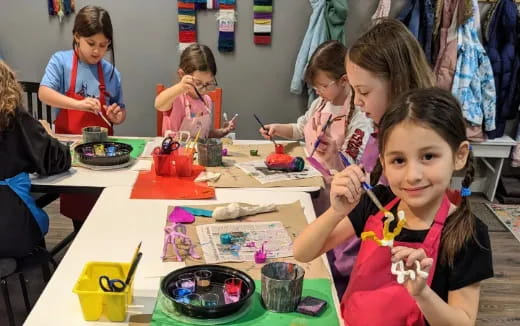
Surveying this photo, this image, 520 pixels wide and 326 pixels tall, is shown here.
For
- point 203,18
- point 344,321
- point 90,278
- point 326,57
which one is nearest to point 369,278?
point 344,321

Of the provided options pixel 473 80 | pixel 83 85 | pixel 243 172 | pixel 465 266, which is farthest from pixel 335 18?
pixel 465 266

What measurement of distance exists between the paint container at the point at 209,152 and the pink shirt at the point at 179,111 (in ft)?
1.41

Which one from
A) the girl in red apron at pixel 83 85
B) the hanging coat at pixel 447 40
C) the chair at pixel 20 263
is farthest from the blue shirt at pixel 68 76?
the hanging coat at pixel 447 40

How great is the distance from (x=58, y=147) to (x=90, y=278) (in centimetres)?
85

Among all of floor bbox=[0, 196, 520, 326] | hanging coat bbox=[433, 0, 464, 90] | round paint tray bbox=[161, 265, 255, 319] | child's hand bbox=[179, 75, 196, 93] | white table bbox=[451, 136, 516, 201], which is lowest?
floor bbox=[0, 196, 520, 326]

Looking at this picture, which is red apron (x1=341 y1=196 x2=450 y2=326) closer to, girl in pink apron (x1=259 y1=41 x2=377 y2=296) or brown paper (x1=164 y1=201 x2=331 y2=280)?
brown paper (x1=164 y1=201 x2=331 y2=280)

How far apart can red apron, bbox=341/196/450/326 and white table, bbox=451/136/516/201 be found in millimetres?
2798

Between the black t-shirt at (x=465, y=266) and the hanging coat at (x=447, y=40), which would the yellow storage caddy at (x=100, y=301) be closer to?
the black t-shirt at (x=465, y=266)

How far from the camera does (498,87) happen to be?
12.4 ft

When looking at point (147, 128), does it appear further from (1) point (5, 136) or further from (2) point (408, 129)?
(2) point (408, 129)

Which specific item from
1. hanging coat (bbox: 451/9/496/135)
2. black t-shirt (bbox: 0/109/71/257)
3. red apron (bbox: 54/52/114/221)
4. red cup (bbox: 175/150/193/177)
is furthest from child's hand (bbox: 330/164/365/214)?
hanging coat (bbox: 451/9/496/135)

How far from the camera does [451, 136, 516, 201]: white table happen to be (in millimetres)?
3826

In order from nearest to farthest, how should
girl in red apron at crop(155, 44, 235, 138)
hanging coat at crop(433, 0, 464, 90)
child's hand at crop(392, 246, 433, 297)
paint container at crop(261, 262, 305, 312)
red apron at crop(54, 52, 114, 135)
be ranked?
child's hand at crop(392, 246, 433, 297)
paint container at crop(261, 262, 305, 312)
girl in red apron at crop(155, 44, 235, 138)
red apron at crop(54, 52, 114, 135)
hanging coat at crop(433, 0, 464, 90)

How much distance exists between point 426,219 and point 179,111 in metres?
1.65
